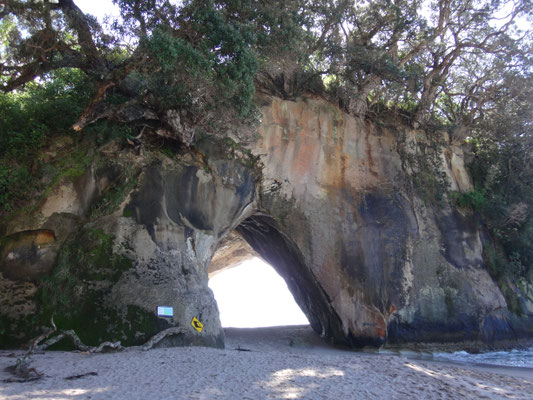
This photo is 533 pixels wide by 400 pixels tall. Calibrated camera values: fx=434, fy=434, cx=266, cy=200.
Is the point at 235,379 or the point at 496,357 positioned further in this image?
the point at 496,357

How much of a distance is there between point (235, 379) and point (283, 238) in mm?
8074

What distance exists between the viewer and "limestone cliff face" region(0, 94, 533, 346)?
32.4ft

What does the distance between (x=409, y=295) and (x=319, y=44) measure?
8.42 m

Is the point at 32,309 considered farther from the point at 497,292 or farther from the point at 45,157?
the point at 497,292

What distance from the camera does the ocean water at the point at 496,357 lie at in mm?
12328

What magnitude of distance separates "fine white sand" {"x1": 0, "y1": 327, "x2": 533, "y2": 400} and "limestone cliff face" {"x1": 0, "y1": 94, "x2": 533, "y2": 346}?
1.65 meters

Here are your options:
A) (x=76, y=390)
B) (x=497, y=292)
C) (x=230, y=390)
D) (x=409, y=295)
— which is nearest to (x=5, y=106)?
(x=76, y=390)

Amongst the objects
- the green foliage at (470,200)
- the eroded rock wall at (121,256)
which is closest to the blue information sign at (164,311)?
the eroded rock wall at (121,256)

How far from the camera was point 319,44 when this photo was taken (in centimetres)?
1356

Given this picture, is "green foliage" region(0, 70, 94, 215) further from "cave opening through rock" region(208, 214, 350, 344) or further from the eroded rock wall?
"cave opening through rock" region(208, 214, 350, 344)

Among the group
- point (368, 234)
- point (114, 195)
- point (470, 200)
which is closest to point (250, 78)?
point (114, 195)

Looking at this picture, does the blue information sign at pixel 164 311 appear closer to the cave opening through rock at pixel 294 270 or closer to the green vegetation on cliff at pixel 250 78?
the green vegetation on cliff at pixel 250 78

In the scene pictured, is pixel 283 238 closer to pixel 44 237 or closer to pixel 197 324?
pixel 197 324

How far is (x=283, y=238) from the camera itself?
47.0ft
